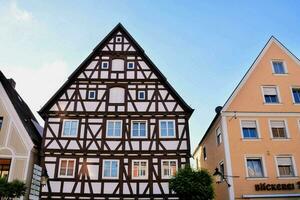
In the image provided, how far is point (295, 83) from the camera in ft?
72.1

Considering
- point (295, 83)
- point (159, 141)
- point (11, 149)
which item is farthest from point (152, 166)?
point (295, 83)

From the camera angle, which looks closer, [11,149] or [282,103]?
[11,149]

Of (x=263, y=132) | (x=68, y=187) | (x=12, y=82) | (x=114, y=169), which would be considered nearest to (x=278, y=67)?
(x=263, y=132)

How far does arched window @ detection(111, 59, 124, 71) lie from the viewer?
75.2 feet

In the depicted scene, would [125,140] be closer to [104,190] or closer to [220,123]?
[104,190]

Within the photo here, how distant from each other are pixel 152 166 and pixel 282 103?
991 centimetres

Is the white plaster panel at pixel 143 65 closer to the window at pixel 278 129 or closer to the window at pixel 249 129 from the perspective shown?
the window at pixel 249 129

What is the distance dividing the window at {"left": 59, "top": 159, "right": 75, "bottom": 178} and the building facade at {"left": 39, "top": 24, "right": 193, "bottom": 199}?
0.20 feet

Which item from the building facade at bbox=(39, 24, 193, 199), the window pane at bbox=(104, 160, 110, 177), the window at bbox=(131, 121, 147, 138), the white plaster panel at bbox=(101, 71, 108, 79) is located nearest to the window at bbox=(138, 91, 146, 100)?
the building facade at bbox=(39, 24, 193, 199)

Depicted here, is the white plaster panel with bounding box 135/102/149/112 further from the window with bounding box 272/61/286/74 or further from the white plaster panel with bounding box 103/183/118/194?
the window with bounding box 272/61/286/74

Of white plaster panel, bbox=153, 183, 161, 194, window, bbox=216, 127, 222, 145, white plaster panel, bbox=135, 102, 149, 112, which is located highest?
white plaster panel, bbox=135, 102, 149, 112

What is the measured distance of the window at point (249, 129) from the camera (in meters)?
20.5

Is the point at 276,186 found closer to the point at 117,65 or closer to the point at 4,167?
the point at 117,65

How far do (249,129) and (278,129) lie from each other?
6.36 feet
